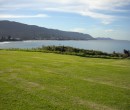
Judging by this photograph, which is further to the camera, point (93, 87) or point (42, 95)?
point (93, 87)

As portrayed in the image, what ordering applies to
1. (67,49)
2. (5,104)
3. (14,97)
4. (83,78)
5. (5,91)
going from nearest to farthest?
(5,104) < (14,97) < (5,91) < (83,78) < (67,49)

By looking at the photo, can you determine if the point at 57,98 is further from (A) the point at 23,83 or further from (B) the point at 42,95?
(A) the point at 23,83

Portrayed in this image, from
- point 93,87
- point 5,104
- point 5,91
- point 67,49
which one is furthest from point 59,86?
point 67,49

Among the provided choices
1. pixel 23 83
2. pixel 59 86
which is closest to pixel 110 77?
pixel 59 86

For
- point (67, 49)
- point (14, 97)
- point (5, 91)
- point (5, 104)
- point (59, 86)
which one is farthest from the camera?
point (67, 49)

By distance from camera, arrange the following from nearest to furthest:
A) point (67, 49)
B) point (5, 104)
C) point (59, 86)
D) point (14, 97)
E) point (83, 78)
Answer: point (5, 104) → point (14, 97) → point (59, 86) → point (83, 78) → point (67, 49)

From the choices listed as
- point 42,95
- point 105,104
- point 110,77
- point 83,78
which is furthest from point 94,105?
Answer: point 110,77

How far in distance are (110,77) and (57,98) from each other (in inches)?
310

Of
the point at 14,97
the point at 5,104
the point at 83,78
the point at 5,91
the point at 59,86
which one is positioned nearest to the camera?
the point at 5,104

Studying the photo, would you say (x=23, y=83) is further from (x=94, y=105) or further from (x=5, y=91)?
(x=94, y=105)

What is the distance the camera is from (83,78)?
19.4 metres

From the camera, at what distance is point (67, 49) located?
5400 centimetres

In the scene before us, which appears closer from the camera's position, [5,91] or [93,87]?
[5,91]

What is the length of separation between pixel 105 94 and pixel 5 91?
5627mm
